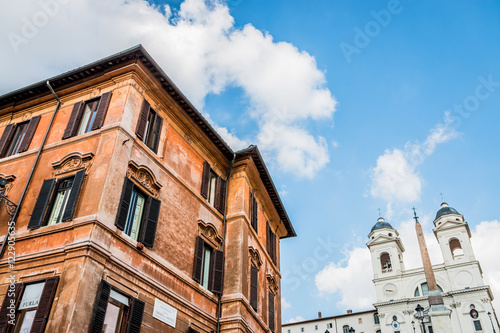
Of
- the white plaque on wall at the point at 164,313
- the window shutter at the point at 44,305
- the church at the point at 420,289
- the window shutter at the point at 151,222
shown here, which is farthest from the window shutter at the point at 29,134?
the church at the point at 420,289

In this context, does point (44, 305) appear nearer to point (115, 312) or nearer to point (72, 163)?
point (115, 312)

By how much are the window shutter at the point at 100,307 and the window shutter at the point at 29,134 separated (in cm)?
684

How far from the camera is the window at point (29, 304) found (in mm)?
9484

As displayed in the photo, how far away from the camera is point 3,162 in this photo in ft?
48.0

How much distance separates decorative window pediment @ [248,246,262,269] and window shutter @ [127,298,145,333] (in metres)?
6.53

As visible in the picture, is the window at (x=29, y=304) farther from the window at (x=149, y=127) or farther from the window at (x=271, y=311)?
the window at (x=271, y=311)

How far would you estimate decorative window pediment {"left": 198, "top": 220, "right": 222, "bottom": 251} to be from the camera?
15398mm

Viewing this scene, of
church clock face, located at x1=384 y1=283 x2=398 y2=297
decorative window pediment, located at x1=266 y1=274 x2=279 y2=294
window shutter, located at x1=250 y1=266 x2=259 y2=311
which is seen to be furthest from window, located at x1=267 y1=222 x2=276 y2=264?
church clock face, located at x1=384 y1=283 x2=398 y2=297

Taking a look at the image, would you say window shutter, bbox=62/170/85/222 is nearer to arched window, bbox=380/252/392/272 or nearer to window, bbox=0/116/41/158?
window, bbox=0/116/41/158

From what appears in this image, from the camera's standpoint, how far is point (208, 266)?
1537cm

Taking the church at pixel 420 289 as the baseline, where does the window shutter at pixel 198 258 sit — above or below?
below

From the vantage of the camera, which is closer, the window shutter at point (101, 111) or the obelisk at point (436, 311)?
the window shutter at point (101, 111)

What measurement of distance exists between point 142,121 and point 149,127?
Answer: 54 centimetres

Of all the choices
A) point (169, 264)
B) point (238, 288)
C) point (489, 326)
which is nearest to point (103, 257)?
point (169, 264)
